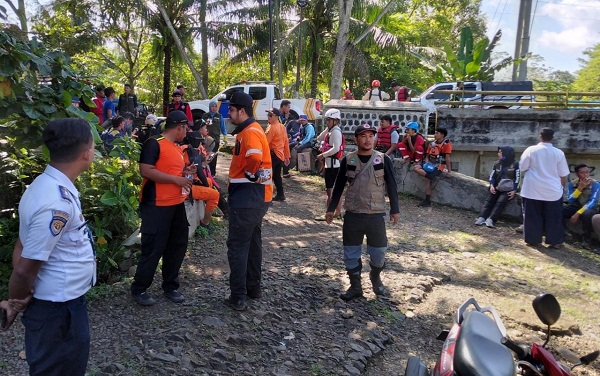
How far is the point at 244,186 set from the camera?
436 cm

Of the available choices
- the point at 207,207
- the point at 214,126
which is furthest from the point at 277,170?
the point at 214,126

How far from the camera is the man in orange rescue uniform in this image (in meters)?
4.30

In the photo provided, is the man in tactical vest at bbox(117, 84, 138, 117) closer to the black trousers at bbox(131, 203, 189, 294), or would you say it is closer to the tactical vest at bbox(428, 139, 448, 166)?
the tactical vest at bbox(428, 139, 448, 166)

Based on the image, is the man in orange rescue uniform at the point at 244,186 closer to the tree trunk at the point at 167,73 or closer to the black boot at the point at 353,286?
the black boot at the point at 353,286

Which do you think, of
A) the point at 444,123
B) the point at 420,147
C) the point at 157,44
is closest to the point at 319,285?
the point at 420,147

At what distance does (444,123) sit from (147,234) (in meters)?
9.54

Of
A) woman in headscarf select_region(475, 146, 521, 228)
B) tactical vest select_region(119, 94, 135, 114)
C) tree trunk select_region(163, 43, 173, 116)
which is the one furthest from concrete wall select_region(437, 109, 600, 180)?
tree trunk select_region(163, 43, 173, 116)

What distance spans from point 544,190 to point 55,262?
24.0ft

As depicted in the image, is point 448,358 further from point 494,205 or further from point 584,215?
point 494,205

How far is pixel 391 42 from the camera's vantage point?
836 inches

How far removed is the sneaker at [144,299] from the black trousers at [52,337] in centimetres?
206

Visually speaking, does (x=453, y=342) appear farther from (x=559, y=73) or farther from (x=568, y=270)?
(x=559, y=73)

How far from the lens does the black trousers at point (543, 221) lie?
7.93 m

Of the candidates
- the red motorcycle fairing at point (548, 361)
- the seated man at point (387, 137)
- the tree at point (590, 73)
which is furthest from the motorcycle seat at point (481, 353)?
the tree at point (590, 73)
